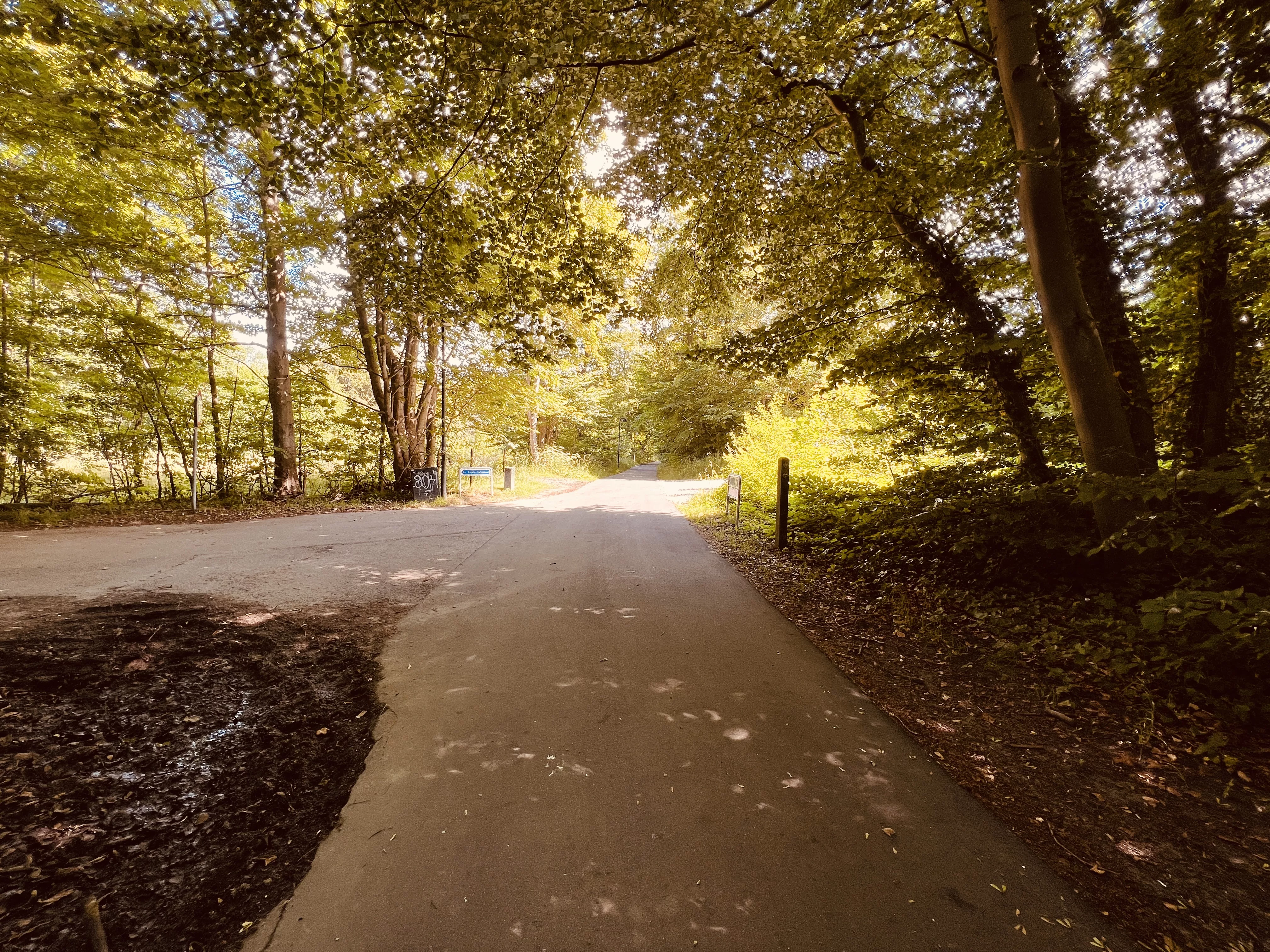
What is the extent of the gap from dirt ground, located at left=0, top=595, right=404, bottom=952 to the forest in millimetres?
3646

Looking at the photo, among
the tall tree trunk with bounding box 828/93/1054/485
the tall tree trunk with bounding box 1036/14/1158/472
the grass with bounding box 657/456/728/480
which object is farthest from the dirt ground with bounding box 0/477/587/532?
the grass with bounding box 657/456/728/480

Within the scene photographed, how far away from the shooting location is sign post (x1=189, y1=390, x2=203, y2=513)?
1054cm

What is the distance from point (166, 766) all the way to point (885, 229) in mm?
7954

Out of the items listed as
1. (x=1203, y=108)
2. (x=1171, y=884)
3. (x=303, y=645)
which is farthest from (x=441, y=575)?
(x=1203, y=108)

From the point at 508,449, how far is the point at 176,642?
2224cm

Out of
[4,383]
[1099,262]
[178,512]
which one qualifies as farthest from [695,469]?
[4,383]

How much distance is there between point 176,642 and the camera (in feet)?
13.2

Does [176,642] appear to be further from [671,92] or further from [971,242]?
[971,242]

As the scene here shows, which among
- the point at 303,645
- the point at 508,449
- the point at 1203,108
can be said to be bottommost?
the point at 303,645

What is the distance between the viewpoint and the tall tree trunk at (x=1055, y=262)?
417 cm

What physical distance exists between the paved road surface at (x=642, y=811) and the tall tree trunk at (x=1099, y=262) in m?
3.95

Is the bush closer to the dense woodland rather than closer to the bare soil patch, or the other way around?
the dense woodland

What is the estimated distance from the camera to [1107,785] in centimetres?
268

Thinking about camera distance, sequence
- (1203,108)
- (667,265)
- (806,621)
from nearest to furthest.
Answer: (1203,108), (806,621), (667,265)
